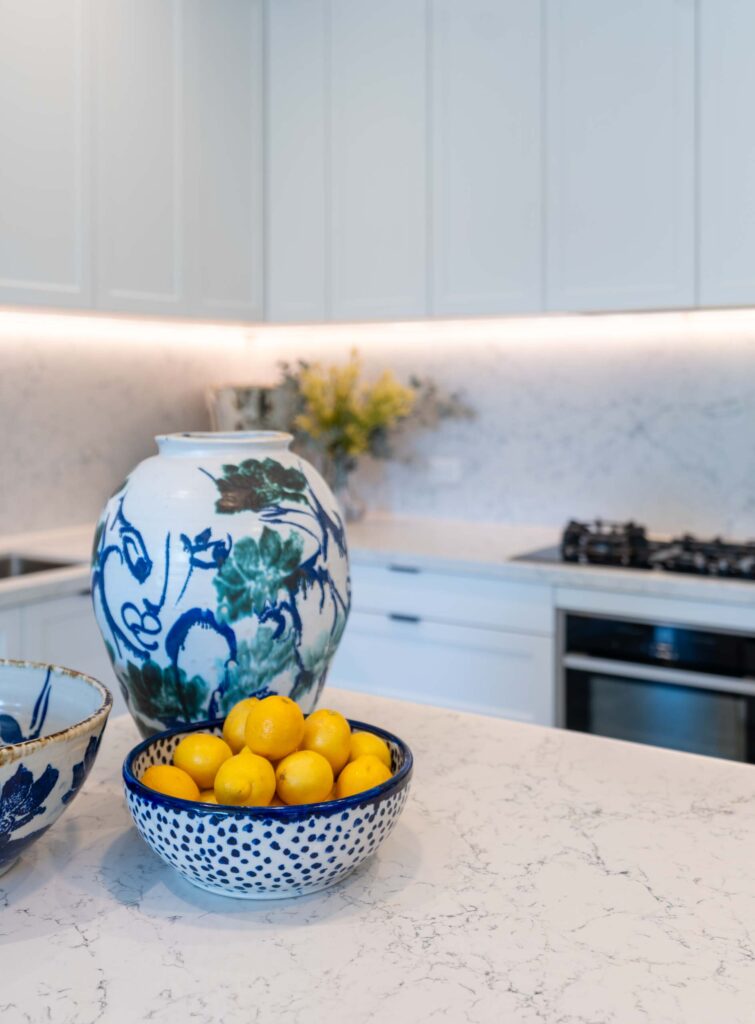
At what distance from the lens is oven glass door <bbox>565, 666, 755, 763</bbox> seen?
2285 millimetres

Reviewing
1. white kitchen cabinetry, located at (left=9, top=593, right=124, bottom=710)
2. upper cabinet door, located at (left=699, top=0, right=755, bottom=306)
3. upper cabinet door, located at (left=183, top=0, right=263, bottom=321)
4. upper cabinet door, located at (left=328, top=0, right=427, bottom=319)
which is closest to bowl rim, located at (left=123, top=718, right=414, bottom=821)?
white kitchen cabinetry, located at (left=9, top=593, right=124, bottom=710)

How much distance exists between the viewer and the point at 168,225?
2.96 meters

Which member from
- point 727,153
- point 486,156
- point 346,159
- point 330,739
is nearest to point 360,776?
point 330,739

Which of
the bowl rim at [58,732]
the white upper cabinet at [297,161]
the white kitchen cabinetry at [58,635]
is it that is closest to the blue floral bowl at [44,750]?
the bowl rim at [58,732]

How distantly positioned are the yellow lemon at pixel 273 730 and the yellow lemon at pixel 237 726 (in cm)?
3

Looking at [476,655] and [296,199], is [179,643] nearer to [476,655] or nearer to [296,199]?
[476,655]

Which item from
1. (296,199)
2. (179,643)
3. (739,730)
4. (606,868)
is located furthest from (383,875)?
(296,199)

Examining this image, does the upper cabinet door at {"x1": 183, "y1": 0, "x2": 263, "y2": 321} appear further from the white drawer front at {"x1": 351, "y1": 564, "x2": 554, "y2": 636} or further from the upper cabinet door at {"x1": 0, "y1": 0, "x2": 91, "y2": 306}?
the white drawer front at {"x1": 351, "y1": 564, "x2": 554, "y2": 636}

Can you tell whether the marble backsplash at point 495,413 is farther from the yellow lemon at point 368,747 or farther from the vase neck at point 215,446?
the yellow lemon at point 368,747

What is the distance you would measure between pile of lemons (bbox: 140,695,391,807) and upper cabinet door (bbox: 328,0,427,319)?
225cm

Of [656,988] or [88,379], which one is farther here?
[88,379]

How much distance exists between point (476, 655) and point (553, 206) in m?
1.24

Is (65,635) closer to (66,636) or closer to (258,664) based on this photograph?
(66,636)

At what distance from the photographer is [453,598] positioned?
2686 millimetres
